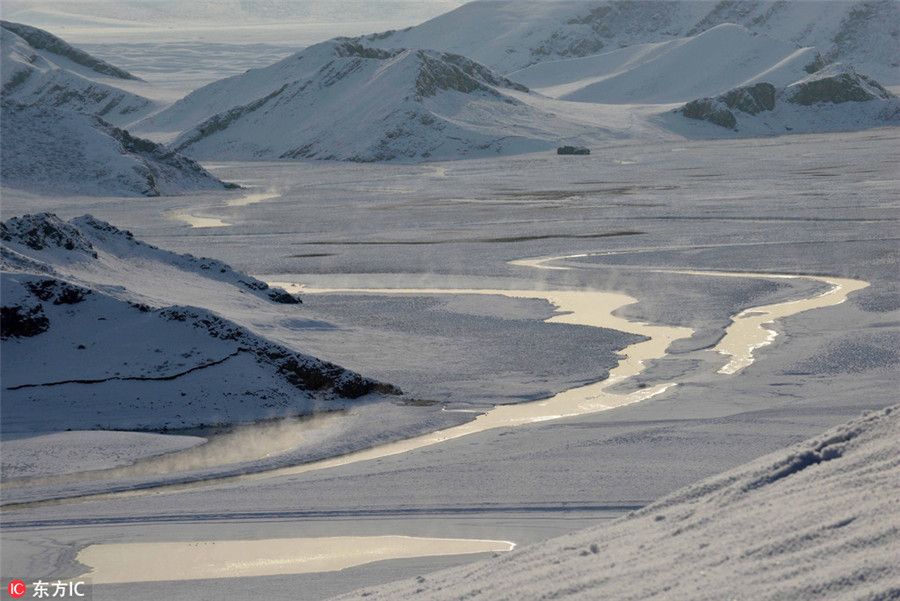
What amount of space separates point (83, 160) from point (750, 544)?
37.2m

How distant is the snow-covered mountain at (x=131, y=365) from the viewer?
25.2ft

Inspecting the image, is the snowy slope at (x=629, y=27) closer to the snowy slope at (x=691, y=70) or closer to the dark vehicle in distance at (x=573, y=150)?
the snowy slope at (x=691, y=70)

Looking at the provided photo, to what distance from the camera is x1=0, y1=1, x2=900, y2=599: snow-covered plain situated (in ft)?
11.0

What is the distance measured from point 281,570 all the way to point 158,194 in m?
31.7

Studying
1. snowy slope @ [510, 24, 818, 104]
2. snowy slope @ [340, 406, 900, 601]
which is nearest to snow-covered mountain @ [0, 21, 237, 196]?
snowy slope @ [340, 406, 900, 601]

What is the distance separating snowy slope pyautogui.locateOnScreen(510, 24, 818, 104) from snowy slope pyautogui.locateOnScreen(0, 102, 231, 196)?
150ft

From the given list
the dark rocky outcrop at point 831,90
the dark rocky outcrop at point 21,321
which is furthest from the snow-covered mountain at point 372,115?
the dark rocky outcrop at point 21,321

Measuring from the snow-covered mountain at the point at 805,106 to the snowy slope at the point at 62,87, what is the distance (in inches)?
1589

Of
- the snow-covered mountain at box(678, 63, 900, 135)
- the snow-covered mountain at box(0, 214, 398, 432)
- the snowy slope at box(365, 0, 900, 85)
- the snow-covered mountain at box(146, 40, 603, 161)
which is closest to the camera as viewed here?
the snow-covered mountain at box(0, 214, 398, 432)

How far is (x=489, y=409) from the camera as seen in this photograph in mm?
7926

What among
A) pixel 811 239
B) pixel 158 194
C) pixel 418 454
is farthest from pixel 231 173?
pixel 418 454

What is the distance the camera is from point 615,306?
11797mm

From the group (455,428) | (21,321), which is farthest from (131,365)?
(455,428)

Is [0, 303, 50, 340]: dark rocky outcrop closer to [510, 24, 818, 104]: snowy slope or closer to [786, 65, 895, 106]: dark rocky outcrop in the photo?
[786, 65, 895, 106]: dark rocky outcrop
